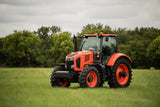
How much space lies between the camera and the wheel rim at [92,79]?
12.0m

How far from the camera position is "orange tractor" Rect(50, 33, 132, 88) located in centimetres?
1218

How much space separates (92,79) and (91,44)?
207cm

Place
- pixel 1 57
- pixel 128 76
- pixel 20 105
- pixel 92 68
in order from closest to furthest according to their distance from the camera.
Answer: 1. pixel 20 105
2. pixel 92 68
3. pixel 128 76
4. pixel 1 57

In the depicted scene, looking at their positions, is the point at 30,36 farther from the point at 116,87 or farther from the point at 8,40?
the point at 116,87

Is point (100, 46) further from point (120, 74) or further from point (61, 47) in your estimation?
point (61, 47)

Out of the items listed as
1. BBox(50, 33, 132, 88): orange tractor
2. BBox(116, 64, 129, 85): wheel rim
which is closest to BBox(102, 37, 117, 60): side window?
BBox(50, 33, 132, 88): orange tractor

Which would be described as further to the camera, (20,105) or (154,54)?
(154,54)

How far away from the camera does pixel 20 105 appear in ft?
24.4

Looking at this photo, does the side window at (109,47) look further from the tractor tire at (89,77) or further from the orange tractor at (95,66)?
the tractor tire at (89,77)

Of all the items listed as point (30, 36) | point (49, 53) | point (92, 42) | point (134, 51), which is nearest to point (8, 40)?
point (30, 36)

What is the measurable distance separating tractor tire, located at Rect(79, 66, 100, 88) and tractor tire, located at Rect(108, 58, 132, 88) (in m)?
0.93

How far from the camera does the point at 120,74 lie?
13406 mm

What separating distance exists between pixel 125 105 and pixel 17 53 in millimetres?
64202

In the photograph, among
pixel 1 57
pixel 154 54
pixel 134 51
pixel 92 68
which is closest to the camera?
pixel 92 68
